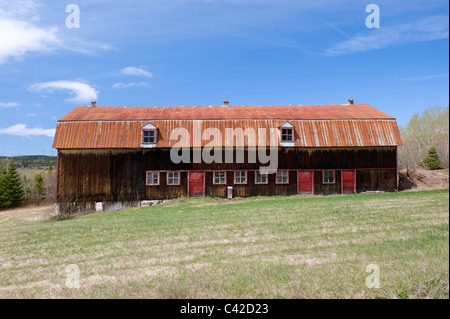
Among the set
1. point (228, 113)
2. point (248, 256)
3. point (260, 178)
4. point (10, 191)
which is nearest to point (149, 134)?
point (228, 113)

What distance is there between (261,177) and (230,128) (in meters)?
4.81

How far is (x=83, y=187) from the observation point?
87.7ft

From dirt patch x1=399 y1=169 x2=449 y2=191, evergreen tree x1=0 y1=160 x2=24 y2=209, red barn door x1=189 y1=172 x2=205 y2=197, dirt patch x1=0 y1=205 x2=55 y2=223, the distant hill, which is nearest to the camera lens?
dirt patch x1=0 y1=205 x2=55 y2=223

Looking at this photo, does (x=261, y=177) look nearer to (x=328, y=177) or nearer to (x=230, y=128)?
(x=230, y=128)

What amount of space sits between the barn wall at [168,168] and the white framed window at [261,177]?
1.00 feet

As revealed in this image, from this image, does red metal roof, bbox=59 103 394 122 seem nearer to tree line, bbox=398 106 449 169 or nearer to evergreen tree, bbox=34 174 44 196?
tree line, bbox=398 106 449 169

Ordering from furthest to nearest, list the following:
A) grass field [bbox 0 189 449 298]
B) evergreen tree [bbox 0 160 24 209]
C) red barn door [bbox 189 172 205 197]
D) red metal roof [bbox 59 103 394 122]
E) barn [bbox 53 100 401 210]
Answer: evergreen tree [bbox 0 160 24 209] → red metal roof [bbox 59 103 394 122] → red barn door [bbox 189 172 205 197] → barn [bbox 53 100 401 210] → grass field [bbox 0 189 449 298]

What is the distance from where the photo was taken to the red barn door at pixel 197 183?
27.2 metres

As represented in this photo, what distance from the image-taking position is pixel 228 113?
29.5 meters

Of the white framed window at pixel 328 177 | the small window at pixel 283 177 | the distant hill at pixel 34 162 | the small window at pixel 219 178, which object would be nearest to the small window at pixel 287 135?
the small window at pixel 283 177

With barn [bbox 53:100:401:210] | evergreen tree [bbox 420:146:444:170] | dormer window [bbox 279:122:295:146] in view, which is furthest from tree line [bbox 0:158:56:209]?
evergreen tree [bbox 420:146:444:170]

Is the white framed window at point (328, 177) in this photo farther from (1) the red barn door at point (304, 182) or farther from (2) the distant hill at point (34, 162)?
(2) the distant hill at point (34, 162)

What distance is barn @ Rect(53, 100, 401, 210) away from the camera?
26672mm

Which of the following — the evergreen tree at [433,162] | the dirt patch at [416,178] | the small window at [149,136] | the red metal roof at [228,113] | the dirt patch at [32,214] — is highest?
the red metal roof at [228,113]
